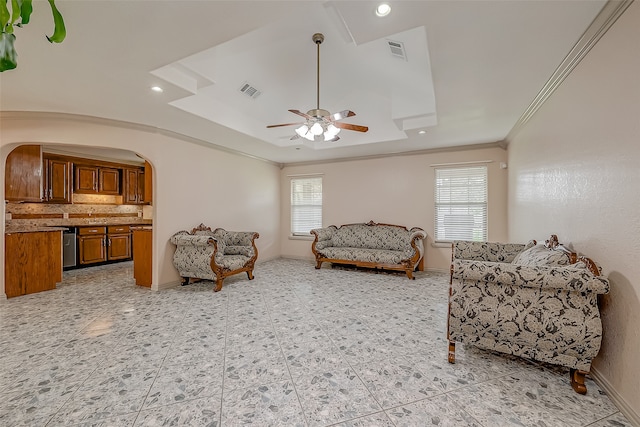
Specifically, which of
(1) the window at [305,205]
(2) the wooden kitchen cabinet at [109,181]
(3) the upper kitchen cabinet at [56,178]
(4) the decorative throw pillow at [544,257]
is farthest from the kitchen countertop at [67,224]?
(4) the decorative throw pillow at [544,257]

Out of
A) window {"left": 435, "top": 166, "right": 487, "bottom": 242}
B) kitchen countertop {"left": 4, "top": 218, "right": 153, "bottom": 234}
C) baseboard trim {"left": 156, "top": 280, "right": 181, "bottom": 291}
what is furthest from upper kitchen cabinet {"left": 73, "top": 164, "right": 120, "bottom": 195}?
window {"left": 435, "top": 166, "right": 487, "bottom": 242}

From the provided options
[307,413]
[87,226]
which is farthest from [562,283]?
[87,226]

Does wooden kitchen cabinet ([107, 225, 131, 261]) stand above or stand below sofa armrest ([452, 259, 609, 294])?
below

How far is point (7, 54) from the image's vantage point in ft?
3.08

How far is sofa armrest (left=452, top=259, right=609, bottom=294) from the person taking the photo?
164cm

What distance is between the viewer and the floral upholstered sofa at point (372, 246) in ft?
15.3

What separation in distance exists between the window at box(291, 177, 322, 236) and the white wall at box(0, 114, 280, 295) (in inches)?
27.1

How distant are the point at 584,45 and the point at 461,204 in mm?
3330

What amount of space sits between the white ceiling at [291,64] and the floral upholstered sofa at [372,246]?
5.73 ft

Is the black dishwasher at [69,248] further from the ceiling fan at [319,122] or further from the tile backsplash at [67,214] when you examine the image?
the ceiling fan at [319,122]

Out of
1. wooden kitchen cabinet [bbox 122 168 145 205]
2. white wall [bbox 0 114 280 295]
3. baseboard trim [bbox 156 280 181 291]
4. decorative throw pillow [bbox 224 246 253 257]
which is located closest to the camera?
white wall [bbox 0 114 280 295]

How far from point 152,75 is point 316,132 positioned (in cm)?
163

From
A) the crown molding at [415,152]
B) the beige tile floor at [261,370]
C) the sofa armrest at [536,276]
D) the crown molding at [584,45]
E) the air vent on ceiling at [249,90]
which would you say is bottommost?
the beige tile floor at [261,370]

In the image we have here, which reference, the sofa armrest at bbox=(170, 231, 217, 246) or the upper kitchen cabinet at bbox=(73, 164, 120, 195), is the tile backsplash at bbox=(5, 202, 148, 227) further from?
the sofa armrest at bbox=(170, 231, 217, 246)
